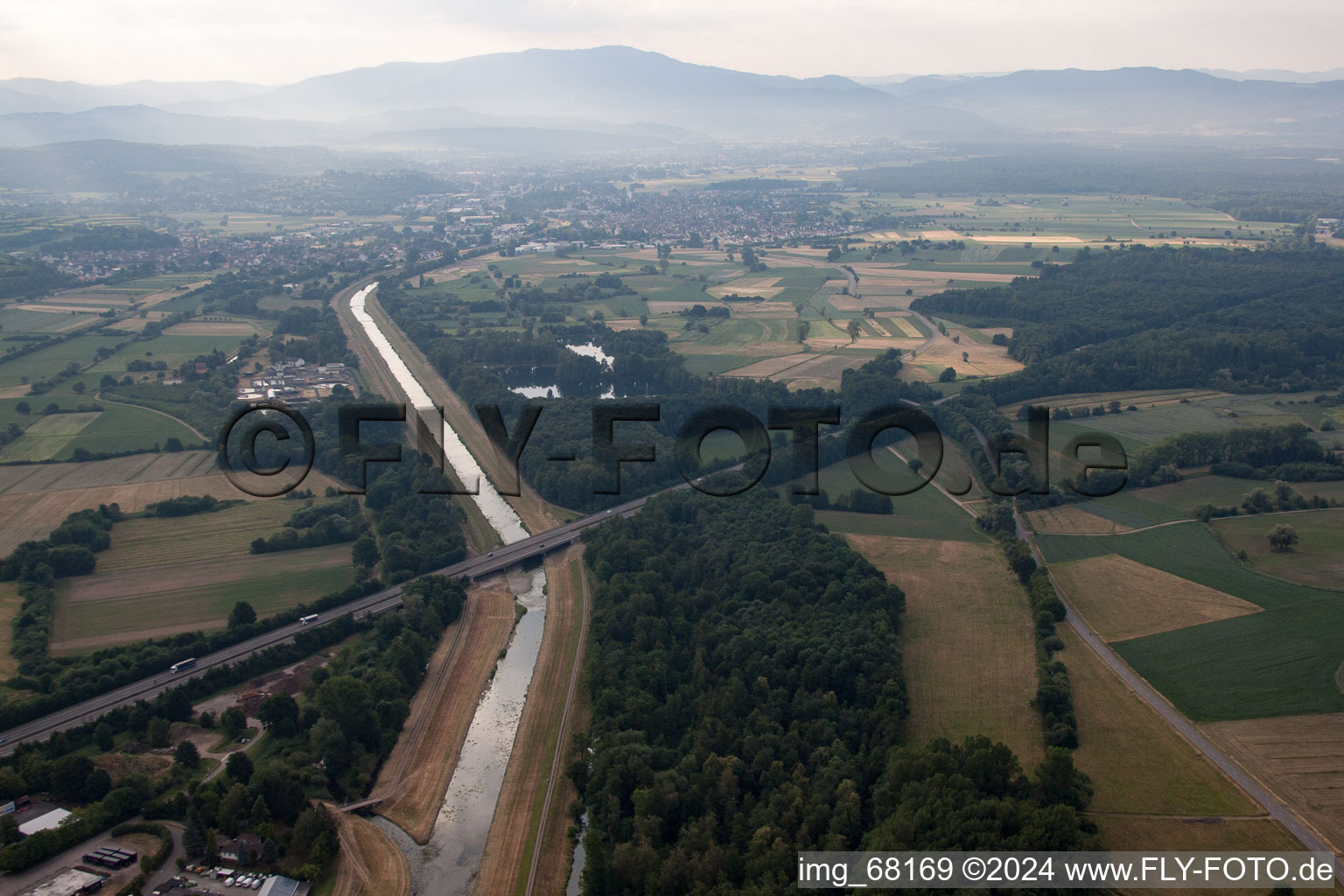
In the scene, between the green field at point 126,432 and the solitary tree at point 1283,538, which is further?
the green field at point 126,432

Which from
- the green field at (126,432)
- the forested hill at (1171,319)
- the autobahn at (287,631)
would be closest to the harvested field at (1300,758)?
the autobahn at (287,631)

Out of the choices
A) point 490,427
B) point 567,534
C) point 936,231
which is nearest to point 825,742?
point 567,534

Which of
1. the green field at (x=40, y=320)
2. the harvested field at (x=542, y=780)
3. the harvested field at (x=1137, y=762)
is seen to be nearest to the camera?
the harvested field at (x=1137, y=762)

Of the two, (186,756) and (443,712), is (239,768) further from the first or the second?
(443,712)

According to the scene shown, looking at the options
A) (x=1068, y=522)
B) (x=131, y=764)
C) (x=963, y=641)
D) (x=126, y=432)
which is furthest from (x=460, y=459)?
(x=1068, y=522)

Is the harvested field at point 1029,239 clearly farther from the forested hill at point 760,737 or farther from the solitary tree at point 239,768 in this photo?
the solitary tree at point 239,768

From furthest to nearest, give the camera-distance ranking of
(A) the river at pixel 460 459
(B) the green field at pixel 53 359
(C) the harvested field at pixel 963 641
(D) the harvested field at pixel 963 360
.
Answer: (D) the harvested field at pixel 963 360 < (B) the green field at pixel 53 359 < (A) the river at pixel 460 459 < (C) the harvested field at pixel 963 641
